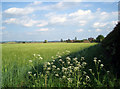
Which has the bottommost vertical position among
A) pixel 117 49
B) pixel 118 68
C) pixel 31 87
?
pixel 31 87

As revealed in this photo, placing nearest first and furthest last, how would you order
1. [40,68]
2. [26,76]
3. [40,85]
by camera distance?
[40,85]
[26,76]
[40,68]

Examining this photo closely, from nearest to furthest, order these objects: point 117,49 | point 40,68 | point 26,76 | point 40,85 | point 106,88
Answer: point 106,88 < point 40,85 < point 117,49 < point 26,76 < point 40,68

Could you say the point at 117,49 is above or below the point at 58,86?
above

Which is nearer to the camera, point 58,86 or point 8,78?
point 58,86

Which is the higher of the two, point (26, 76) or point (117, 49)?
point (117, 49)

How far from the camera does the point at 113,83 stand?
3.02 m

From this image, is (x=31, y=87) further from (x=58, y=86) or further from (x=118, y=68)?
(x=118, y=68)

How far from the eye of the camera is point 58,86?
10.2 feet

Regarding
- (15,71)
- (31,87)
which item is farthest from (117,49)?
(15,71)

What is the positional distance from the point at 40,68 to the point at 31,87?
140cm

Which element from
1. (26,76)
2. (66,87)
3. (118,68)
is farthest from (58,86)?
(118,68)

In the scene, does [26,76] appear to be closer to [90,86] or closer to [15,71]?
[15,71]

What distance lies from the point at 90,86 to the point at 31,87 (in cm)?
156

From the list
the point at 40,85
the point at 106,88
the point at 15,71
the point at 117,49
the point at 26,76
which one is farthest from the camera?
the point at 15,71
